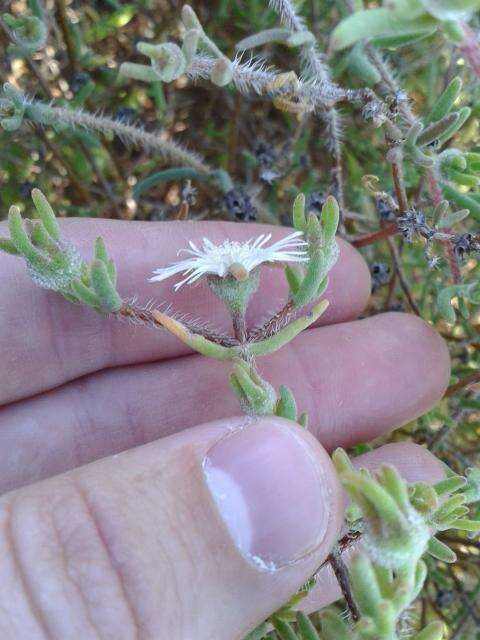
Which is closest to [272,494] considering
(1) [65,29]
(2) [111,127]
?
(2) [111,127]

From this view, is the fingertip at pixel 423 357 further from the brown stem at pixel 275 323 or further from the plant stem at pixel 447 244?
the brown stem at pixel 275 323

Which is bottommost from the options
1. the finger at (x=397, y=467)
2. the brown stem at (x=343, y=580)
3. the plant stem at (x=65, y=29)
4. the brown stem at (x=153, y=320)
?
the finger at (x=397, y=467)

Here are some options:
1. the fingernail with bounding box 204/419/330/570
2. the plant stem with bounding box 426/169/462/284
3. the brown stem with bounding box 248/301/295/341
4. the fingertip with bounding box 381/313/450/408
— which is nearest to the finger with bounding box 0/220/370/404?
the fingertip with bounding box 381/313/450/408

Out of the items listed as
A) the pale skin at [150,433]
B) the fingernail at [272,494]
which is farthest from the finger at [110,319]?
the fingernail at [272,494]

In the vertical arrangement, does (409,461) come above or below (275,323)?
below

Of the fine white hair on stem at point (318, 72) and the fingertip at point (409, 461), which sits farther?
the fingertip at point (409, 461)

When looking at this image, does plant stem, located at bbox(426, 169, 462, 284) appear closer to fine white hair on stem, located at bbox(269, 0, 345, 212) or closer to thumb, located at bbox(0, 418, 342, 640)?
fine white hair on stem, located at bbox(269, 0, 345, 212)

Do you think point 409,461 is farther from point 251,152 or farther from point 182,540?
point 251,152

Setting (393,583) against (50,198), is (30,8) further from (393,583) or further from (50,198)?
(393,583)

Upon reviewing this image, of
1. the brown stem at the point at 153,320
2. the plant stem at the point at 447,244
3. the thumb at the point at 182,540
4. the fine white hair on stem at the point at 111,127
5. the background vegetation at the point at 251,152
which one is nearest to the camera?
the thumb at the point at 182,540
